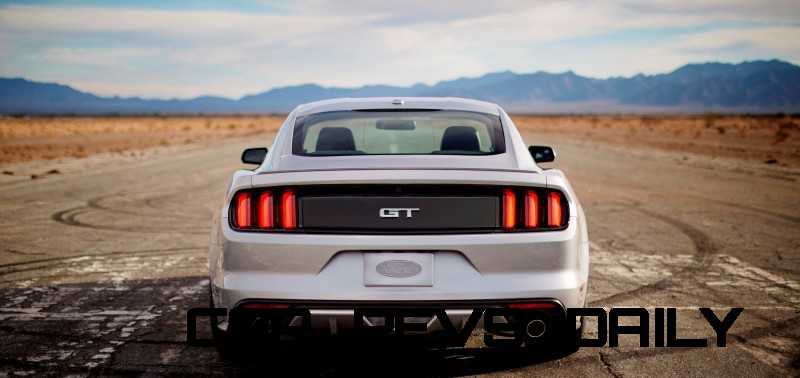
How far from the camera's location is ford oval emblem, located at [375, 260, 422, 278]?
10.9ft

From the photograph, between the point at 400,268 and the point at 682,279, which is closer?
the point at 400,268

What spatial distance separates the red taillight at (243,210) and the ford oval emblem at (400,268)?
0.70 meters

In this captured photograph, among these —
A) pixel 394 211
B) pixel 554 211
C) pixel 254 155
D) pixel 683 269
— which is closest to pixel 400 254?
pixel 394 211

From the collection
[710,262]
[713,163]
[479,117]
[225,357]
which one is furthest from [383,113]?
[713,163]

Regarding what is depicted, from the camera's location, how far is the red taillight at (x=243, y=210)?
3.53 metres

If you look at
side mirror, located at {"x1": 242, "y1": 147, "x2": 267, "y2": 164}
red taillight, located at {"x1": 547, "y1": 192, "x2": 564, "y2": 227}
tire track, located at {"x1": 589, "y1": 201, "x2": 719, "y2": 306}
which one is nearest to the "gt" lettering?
red taillight, located at {"x1": 547, "y1": 192, "x2": 564, "y2": 227}

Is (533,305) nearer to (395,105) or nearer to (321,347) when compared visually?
(321,347)

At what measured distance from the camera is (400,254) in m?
3.33

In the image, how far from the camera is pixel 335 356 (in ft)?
13.7

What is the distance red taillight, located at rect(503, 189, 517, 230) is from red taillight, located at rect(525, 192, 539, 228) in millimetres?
60

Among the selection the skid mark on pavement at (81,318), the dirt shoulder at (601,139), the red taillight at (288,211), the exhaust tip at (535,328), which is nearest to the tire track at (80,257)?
the skid mark on pavement at (81,318)

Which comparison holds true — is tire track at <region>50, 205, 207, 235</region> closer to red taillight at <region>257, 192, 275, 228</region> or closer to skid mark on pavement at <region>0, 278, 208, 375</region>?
skid mark on pavement at <region>0, 278, 208, 375</region>

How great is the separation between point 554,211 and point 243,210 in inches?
59.5

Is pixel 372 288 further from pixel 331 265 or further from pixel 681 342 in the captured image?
pixel 681 342
